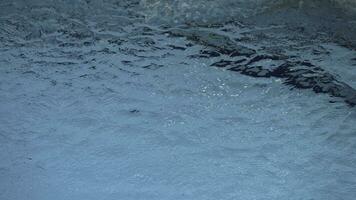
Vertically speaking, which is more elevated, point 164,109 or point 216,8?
point 216,8

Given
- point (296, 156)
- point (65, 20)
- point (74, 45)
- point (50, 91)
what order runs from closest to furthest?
point (65, 20) → point (74, 45) → point (50, 91) → point (296, 156)

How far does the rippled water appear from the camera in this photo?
7.14 ft

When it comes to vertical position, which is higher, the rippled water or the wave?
the wave

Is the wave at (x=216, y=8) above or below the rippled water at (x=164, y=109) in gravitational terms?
above

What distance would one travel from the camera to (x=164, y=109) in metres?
2.74

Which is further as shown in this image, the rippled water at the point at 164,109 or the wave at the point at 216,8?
the rippled water at the point at 164,109

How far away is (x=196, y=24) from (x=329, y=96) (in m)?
0.92

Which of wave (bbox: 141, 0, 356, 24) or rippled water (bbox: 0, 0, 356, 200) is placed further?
rippled water (bbox: 0, 0, 356, 200)

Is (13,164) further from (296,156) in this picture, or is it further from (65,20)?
(296,156)

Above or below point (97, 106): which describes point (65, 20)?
above

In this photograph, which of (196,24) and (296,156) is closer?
(196,24)

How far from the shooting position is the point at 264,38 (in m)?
2.15

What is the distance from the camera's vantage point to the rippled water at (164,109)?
85.7 inches

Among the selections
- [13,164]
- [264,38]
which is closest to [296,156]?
[264,38]
